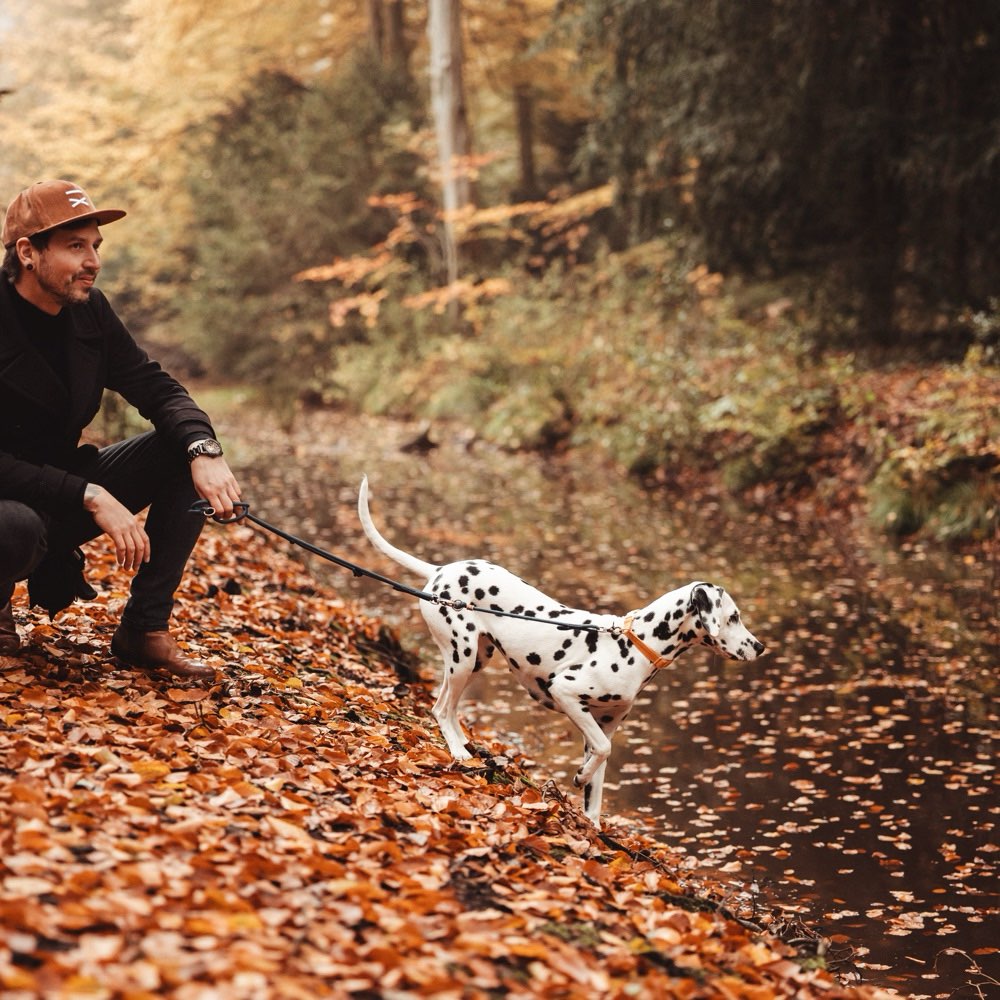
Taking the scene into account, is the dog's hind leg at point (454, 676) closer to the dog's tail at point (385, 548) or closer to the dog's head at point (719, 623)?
the dog's tail at point (385, 548)

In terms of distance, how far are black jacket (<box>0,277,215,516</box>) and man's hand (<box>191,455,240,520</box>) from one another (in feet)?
0.49

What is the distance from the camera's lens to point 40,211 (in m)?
4.63

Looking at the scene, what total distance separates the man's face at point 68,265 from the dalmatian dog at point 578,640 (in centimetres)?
147

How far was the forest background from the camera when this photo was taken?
14305mm

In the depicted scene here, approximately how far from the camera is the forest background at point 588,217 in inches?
563

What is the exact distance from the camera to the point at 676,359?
17.7 metres

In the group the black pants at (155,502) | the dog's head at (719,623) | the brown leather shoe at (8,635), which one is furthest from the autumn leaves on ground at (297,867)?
the dog's head at (719,623)

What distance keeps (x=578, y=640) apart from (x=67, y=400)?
8.11 ft

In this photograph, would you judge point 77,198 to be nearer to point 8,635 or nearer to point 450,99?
Answer: point 8,635

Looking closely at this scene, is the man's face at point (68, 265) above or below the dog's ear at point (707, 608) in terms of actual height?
above

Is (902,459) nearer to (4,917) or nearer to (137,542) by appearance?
(137,542)

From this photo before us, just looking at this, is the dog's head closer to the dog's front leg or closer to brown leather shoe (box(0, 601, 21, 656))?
the dog's front leg

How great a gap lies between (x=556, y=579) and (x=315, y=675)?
500 centimetres

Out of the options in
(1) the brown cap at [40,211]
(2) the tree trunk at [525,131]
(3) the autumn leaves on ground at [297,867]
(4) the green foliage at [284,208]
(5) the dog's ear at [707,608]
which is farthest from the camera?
(2) the tree trunk at [525,131]
